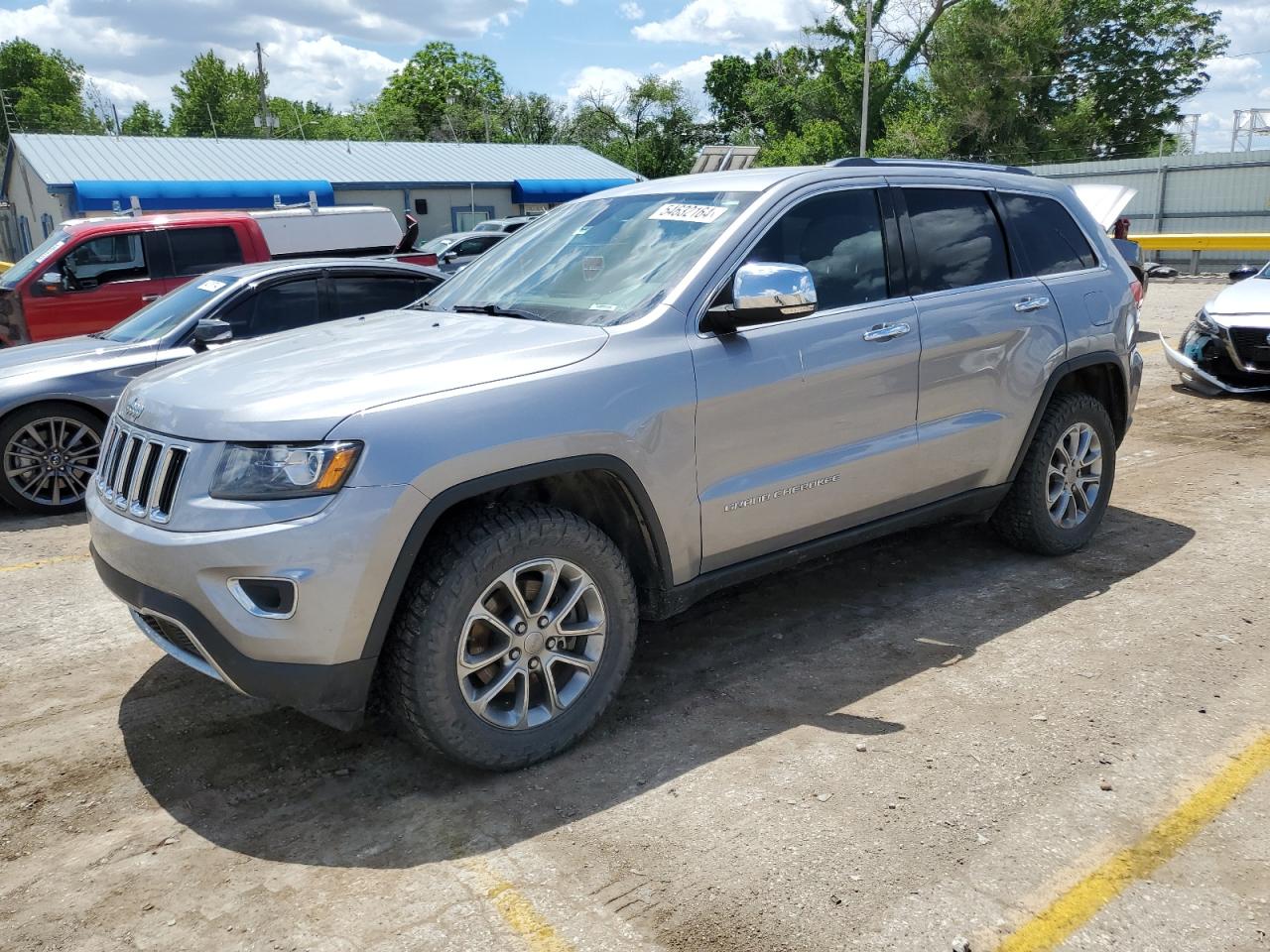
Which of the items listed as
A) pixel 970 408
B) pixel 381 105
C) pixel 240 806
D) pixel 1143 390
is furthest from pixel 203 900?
pixel 381 105

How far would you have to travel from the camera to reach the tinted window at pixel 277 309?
7.23 meters

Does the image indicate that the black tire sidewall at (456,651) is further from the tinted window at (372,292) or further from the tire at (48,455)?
the tire at (48,455)

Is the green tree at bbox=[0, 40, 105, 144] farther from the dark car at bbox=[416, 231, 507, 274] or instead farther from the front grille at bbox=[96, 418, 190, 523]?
the front grille at bbox=[96, 418, 190, 523]

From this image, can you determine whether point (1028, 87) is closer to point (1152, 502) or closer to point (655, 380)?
point (1152, 502)

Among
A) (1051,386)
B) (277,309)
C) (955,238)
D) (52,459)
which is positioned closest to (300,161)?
(277,309)

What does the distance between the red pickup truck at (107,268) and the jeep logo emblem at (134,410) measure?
622 centimetres

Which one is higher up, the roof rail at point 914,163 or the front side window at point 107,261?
the roof rail at point 914,163

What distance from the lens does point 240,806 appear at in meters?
3.36

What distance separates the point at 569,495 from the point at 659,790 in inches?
40.2

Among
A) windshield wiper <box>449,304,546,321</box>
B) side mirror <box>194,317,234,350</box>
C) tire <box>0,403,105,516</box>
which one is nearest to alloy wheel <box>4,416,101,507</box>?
tire <box>0,403,105,516</box>

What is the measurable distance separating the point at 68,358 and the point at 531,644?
5.13 m

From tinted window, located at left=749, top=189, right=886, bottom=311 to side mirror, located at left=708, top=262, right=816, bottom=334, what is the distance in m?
0.32

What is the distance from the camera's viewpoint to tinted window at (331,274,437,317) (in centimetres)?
764

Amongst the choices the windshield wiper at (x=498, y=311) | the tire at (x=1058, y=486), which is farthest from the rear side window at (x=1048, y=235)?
the windshield wiper at (x=498, y=311)
